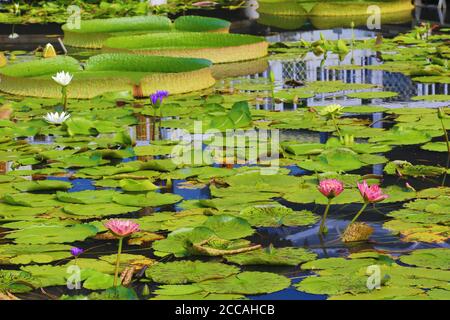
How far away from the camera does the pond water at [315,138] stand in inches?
130

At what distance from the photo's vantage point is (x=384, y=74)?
22.9 feet

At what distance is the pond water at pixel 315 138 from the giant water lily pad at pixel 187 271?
0.06 meters

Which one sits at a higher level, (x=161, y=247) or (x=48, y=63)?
(x=48, y=63)

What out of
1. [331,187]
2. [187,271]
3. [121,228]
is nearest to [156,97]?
[331,187]

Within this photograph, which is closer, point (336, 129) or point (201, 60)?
point (336, 129)

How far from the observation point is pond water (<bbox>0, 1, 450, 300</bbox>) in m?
3.31

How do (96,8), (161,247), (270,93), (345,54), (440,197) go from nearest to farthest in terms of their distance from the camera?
1. (161,247)
2. (440,197)
3. (270,93)
4. (345,54)
5. (96,8)

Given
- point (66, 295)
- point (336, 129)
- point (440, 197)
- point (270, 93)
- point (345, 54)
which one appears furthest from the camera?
point (345, 54)

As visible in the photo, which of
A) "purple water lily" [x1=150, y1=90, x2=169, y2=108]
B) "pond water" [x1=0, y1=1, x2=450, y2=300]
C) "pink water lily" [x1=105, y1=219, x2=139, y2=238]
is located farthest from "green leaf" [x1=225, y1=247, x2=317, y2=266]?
"purple water lily" [x1=150, y1=90, x2=169, y2=108]

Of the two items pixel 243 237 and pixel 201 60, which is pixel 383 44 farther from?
pixel 243 237

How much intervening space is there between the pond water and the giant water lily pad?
0.20 feet

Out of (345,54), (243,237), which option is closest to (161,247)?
(243,237)

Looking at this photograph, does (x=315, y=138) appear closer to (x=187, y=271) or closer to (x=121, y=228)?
(x=187, y=271)

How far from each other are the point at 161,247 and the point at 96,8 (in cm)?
944
